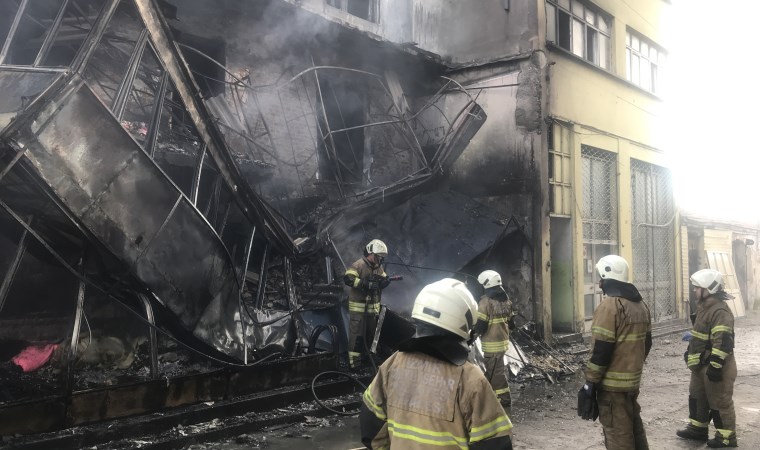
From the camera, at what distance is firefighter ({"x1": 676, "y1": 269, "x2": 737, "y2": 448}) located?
5742 millimetres

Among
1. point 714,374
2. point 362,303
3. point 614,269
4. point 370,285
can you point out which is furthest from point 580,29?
point 614,269

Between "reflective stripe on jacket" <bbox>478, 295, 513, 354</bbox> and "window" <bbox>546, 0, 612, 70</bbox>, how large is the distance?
25.3 ft

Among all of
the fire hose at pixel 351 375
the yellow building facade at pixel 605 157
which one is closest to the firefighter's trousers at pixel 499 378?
the fire hose at pixel 351 375

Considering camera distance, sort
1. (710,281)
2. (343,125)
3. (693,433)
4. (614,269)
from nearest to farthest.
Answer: (614,269), (710,281), (693,433), (343,125)

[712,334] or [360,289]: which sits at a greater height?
[360,289]

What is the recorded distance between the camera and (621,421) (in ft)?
14.5

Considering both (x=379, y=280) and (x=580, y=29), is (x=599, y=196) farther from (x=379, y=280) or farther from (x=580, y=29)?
(x=379, y=280)

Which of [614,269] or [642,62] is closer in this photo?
[614,269]

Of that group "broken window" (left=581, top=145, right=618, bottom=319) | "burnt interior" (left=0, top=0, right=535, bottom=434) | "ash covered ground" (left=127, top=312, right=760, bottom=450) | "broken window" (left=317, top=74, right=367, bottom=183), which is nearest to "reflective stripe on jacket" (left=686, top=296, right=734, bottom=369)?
"ash covered ground" (left=127, top=312, right=760, bottom=450)

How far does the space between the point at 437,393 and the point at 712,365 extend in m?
4.49

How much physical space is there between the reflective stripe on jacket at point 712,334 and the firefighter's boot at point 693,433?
2.11ft

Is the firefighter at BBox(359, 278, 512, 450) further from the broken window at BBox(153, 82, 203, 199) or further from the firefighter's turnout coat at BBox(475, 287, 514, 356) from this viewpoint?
the broken window at BBox(153, 82, 203, 199)

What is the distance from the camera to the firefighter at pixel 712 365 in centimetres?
574

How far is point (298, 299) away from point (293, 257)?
709 millimetres
